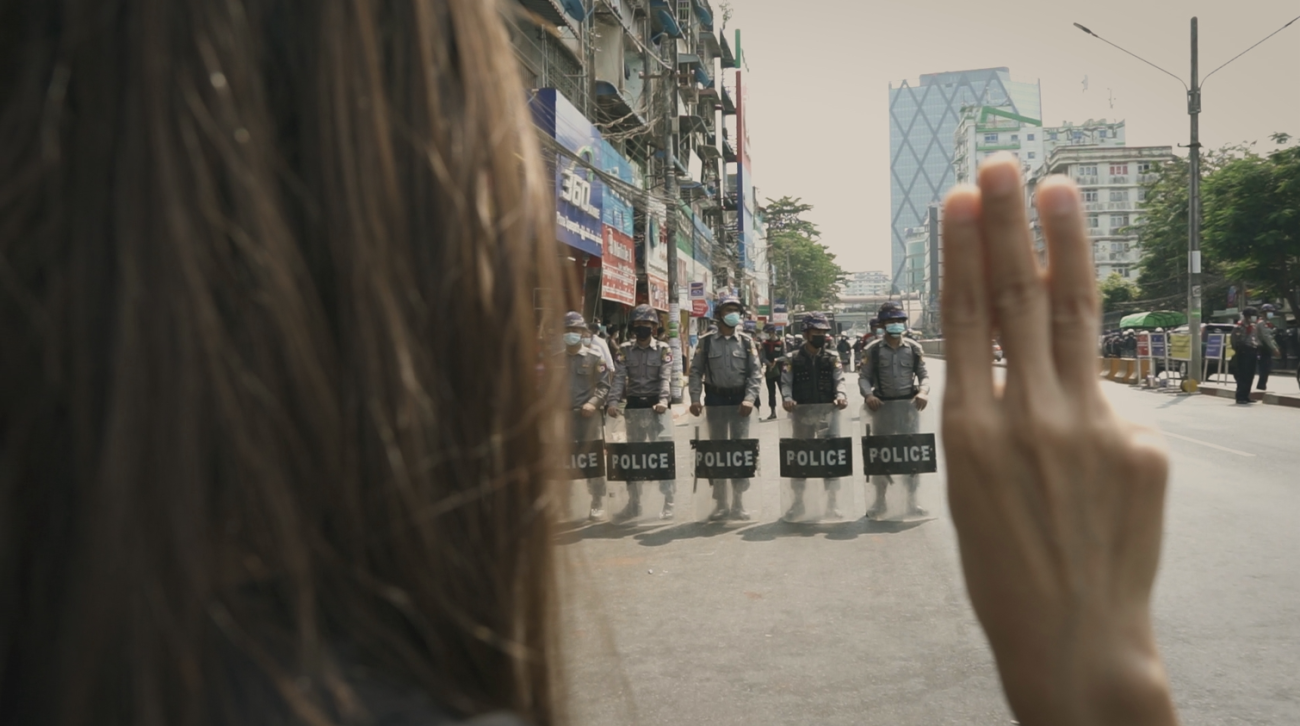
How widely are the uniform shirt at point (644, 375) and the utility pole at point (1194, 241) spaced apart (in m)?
18.5

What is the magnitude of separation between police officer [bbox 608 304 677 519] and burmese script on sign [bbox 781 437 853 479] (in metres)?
1.00

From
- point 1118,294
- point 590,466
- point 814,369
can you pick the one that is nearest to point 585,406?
point 590,466

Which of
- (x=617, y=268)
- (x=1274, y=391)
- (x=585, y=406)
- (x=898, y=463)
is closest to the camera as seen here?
(x=898, y=463)

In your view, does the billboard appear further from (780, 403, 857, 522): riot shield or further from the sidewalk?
the sidewalk

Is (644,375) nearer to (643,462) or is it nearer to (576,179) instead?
(643,462)

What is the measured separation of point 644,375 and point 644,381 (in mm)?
53

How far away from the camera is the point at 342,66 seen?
0.61m

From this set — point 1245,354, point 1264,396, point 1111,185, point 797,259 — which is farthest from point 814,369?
point 1111,185

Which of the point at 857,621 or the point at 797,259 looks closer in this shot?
the point at 857,621

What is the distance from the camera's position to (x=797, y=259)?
3319 inches

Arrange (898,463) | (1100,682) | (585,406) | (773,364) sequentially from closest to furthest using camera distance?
1. (1100,682)
2. (898,463)
3. (585,406)
4. (773,364)

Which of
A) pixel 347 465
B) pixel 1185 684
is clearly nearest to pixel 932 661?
pixel 1185 684

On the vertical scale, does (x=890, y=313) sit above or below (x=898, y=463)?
above

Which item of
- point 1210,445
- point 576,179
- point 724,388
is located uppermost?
point 576,179
